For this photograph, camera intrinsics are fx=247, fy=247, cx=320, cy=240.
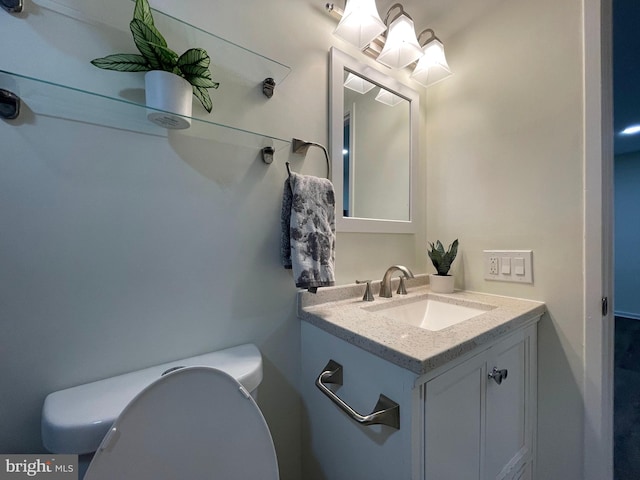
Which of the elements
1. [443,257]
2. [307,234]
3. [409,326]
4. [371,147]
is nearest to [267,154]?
[307,234]

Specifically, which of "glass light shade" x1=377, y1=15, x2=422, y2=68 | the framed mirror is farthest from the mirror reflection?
"glass light shade" x1=377, y1=15, x2=422, y2=68

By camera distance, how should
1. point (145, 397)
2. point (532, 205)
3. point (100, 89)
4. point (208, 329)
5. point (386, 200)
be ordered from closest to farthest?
point (145, 397) < point (100, 89) < point (208, 329) < point (532, 205) < point (386, 200)

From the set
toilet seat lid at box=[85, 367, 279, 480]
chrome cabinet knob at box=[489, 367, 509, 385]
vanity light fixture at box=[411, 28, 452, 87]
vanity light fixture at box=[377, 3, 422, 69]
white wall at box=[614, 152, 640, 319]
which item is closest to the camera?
toilet seat lid at box=[85, 367, 279, 480]

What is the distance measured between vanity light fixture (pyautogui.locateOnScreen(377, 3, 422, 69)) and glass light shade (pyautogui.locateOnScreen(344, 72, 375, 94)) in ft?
0.37

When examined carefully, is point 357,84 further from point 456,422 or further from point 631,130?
point 631,130

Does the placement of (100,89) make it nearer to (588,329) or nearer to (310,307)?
(310,307)

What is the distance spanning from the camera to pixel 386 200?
1241 millimetres

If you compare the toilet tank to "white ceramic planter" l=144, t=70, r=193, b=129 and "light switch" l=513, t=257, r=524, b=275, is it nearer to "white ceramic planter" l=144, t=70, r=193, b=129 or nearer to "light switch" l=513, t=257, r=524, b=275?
"white ceramic planter" l=144, t=70, r=193, b=129

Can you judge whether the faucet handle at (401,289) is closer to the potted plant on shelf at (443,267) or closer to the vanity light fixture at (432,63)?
the potted plant on shelf at (443,267)

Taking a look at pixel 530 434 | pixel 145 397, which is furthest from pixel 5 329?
pixel 530 434

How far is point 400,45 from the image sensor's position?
1.08 metres

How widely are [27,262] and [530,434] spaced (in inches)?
64.7

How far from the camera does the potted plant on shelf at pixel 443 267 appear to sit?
118cm

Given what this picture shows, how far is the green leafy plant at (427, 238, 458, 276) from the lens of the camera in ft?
3.90
